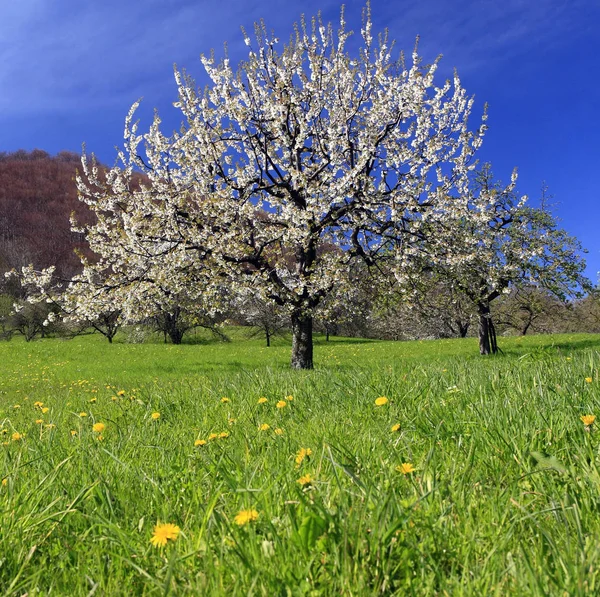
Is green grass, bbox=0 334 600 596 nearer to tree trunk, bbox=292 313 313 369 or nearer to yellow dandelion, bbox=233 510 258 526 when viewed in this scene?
yellow dandelion, bbox=233 510 258 526

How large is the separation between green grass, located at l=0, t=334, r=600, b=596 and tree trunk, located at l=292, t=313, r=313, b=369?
390 inches

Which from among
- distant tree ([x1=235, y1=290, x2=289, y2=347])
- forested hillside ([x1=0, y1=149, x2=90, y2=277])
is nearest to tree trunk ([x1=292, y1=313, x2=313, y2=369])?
distant tree ([x1=235, y1=290, x2=289, y2=347])

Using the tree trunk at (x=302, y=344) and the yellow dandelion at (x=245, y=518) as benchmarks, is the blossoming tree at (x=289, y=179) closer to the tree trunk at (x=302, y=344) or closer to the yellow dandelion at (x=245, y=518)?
the tree trunk at (x=302, y=344)

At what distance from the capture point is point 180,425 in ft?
11.5

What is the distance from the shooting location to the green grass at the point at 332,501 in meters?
1.26

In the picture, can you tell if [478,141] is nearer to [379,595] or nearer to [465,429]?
[465,429]

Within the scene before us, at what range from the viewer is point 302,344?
13648mm

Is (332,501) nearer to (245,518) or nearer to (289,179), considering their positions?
(245,518)

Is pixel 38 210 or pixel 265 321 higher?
pixel 38 210

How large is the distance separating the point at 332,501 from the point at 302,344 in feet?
39.6

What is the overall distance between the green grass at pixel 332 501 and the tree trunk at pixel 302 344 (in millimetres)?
9897

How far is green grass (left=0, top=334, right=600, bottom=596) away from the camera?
126cm

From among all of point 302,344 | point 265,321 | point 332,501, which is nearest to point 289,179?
point 302,344

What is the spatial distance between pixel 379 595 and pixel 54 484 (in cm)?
174
